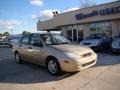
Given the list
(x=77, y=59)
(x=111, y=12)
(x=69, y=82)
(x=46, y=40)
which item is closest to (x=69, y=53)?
(x=77, y=59)

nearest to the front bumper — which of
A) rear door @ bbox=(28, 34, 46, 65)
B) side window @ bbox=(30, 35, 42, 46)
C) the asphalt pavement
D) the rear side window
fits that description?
the asphalt pavement

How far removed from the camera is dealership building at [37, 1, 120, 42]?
19141mm

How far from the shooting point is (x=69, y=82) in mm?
5992

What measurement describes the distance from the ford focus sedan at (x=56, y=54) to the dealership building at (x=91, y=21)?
12.5 m

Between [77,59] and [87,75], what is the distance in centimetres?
84

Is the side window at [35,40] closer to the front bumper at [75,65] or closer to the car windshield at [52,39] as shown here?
the car windshield at [52,39]

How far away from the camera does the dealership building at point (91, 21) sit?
1914 centimetres

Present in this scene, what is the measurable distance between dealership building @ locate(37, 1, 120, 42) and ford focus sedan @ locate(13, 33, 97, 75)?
41.1 ft

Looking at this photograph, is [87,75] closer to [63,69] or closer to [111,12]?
[63,69]

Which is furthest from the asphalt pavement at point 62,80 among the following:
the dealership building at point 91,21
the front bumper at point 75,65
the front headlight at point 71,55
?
the dealership building at point 91,21

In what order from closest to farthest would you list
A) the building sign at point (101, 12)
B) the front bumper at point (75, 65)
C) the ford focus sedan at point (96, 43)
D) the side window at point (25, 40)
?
the front bumper at point (75, 65)
the side window at point (25, 40)
the ford focus sedan at point (96, 43)
the building sign at point (101, 12)

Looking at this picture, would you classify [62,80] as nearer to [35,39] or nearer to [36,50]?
[36,50]

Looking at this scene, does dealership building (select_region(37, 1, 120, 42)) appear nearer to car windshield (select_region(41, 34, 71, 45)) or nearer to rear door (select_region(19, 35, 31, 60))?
car windshield (select_region(41, 34, 71, 45))

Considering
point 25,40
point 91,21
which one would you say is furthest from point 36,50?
point 91,21
